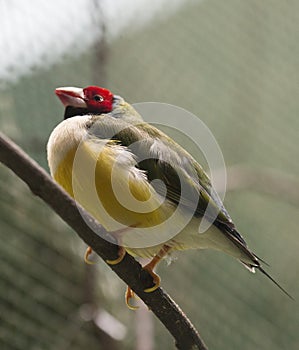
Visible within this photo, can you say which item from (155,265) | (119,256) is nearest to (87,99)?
(155,265)

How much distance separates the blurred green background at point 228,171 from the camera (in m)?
2.03

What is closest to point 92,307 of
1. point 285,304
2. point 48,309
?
point 48,309

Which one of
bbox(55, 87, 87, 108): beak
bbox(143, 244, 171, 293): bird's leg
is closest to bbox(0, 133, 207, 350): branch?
bbox(143, 244, 171, 293): bird's leg

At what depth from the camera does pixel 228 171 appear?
233cm

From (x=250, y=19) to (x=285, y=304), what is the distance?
1.07 m

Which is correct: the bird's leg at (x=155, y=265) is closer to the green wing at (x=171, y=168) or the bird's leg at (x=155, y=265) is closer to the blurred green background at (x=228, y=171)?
the green wing at (x=171, y=168)

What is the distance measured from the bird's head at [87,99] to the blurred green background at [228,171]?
15.7 inches

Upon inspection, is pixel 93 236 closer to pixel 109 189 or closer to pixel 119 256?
pixel 119 256

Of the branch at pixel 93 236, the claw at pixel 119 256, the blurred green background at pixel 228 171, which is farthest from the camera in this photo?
the blurred green background at pixel 228 171

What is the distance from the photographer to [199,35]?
2613 mm

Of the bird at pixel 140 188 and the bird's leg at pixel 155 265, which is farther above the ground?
the bird at pixel 140 188

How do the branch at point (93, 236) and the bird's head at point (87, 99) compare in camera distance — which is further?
the bird's head at point (87, 99)

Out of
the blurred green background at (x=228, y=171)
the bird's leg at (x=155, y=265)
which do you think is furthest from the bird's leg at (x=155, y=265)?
the blurred green background at (x=228, y=171)

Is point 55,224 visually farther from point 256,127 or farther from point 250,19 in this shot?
point 250,19
